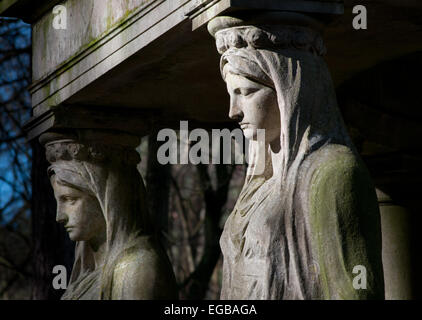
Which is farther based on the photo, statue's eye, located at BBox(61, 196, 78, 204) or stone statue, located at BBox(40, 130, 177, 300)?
statue's eye, located at BBox(61, 196, 78, 204)

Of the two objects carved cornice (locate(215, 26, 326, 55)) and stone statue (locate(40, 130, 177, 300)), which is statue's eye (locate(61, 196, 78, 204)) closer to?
stone statue (locate(40, 130, 177, 300))

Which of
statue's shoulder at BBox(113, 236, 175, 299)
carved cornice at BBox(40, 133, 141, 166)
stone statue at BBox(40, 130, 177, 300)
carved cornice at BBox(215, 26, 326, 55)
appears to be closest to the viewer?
carved cornice at BBox(215, 26, 326, 55)

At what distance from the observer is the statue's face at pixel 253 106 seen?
611cm

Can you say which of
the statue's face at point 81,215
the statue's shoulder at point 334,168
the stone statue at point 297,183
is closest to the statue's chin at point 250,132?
the stone statue at point 297,183

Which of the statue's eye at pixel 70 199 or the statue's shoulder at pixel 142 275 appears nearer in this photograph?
the statue's shoulder at pixel 142 275

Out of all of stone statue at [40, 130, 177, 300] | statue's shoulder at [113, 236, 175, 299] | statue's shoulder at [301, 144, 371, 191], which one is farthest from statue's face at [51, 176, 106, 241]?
statue's shoulder at [301, 144, 371, 191]

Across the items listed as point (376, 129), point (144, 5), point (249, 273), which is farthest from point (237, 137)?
point (249, 273)

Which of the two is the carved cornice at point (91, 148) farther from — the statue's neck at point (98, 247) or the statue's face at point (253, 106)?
the statue's face at point (253, 106)

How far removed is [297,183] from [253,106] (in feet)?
1.59

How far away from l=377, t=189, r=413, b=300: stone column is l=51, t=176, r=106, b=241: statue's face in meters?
2.10

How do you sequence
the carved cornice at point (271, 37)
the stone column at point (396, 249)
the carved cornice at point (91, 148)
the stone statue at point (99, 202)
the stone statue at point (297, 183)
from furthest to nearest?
the stone column at point (396, 249), the carved cornice at point (91, 148), the stone statue at point (99, 202), the carved cornice at point (271, 37), the stone statue at point (297, 183)

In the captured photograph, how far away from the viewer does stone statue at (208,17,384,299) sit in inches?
226
